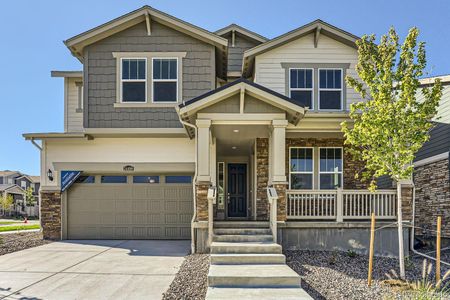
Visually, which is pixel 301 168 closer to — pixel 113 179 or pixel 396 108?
pixel 396 108

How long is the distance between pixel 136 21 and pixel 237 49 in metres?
4.52

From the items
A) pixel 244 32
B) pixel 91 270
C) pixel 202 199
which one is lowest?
pixel 91 270

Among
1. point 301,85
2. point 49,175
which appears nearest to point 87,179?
point 49,175

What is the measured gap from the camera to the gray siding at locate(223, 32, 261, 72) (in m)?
14.6

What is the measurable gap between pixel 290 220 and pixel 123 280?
465cm

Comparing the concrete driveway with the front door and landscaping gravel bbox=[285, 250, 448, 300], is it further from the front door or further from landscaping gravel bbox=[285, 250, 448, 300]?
the front door

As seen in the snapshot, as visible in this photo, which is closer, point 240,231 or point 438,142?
point 240,231

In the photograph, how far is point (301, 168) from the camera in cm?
1181

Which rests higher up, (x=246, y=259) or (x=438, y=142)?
(x=438, y=142)

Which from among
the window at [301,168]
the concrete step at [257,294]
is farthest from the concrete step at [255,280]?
the window at [301,168]

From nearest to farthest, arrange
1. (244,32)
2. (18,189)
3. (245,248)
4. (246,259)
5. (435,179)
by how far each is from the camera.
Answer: (246,259)
(245,248)
(435,179)
(244,32)
(18,189)

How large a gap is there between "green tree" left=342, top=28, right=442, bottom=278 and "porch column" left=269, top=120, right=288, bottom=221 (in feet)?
5.74

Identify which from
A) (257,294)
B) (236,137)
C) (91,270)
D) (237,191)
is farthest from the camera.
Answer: (237,191)

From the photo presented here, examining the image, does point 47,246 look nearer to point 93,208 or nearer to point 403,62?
point 93,208
